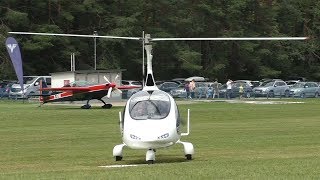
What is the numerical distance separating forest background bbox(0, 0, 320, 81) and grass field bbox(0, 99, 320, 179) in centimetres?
3582

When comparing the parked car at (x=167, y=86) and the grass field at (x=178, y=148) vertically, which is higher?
the grass field at (x=178, y=148)

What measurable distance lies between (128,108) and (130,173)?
4.49m

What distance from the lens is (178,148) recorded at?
26359mm

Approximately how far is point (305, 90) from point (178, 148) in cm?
4949

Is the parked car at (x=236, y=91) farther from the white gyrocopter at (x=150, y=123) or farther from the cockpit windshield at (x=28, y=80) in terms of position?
the white gyrocopter at (x=150, y=123)

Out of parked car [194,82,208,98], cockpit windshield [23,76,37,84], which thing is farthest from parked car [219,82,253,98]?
cockpit windshield [23,76,37,84]

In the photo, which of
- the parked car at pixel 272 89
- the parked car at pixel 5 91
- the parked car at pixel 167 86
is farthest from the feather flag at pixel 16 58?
the parked car at pixel 272 89

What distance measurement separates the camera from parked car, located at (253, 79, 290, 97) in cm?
7369

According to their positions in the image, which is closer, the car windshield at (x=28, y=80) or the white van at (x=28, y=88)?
the white van at (x=28, y=88)

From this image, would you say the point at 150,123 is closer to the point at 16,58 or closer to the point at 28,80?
the point at 16,58

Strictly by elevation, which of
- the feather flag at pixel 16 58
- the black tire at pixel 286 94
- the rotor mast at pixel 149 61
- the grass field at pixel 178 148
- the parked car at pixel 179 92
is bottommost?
the black tire at pixel 286 94

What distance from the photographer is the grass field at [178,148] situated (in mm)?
16891

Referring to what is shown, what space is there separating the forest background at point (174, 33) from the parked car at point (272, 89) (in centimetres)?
1462

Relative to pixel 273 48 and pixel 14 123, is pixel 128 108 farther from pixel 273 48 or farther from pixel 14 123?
pixel 273 48
